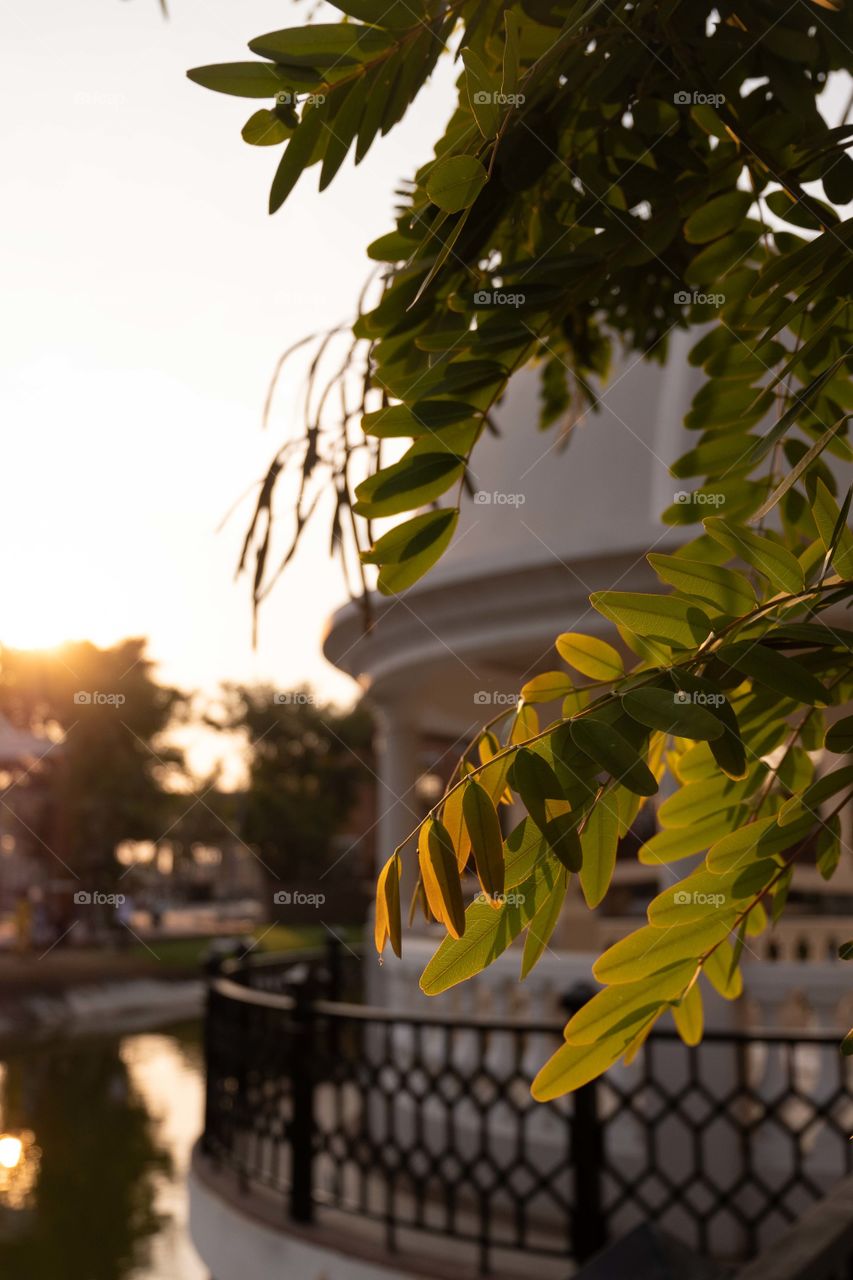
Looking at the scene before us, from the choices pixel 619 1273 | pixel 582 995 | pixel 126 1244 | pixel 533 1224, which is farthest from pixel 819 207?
pixel 126 1244

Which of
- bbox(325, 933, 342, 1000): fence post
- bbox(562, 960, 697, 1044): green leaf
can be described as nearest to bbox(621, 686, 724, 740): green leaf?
bbox(562, 960, 697, 1044): green leaf

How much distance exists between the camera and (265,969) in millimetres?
9797

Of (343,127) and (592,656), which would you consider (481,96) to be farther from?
(592,656)

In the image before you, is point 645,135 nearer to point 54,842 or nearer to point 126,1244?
point 126,1244

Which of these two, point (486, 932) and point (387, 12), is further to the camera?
point (387, 12)

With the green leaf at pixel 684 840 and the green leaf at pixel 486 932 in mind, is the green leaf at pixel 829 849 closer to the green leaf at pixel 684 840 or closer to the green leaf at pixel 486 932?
the green leaf at pixel 684 840

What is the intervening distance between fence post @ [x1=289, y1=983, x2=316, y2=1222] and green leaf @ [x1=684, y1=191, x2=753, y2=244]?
5262mm

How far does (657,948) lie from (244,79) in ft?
3.94

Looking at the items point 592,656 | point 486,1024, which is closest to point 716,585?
point 592,656

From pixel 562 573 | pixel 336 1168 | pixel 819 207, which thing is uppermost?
pixel 562 573

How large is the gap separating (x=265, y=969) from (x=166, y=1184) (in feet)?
7.03

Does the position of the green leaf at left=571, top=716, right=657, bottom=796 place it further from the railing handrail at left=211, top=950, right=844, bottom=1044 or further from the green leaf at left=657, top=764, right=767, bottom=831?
the railing handrail at left=211, top=950, right=844, bottom=1044

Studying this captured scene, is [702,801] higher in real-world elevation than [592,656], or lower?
lower

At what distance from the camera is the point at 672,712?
3.98 ft
